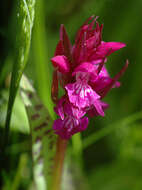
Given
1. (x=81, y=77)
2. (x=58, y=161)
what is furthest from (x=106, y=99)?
(x=81, y=77)

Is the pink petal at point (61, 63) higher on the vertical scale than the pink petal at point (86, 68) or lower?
higher

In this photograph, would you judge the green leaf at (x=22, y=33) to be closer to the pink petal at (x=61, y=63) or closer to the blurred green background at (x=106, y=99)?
the pink petal at (x=61, y=63)

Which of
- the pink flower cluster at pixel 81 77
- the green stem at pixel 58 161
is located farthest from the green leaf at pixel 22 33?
the green stem at pixel 58 161

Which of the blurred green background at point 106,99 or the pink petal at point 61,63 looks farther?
the blurred green background at point 106,99

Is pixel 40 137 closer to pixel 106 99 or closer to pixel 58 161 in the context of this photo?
pixel 58 161

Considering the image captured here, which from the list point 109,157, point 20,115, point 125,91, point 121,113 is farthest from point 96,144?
point 20,115

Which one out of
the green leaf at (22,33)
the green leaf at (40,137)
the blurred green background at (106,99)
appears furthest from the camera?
the blurred green background at (106,99)

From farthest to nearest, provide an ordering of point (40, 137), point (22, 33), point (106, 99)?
point (106, 99), point (40, 137), point (22, 33)
